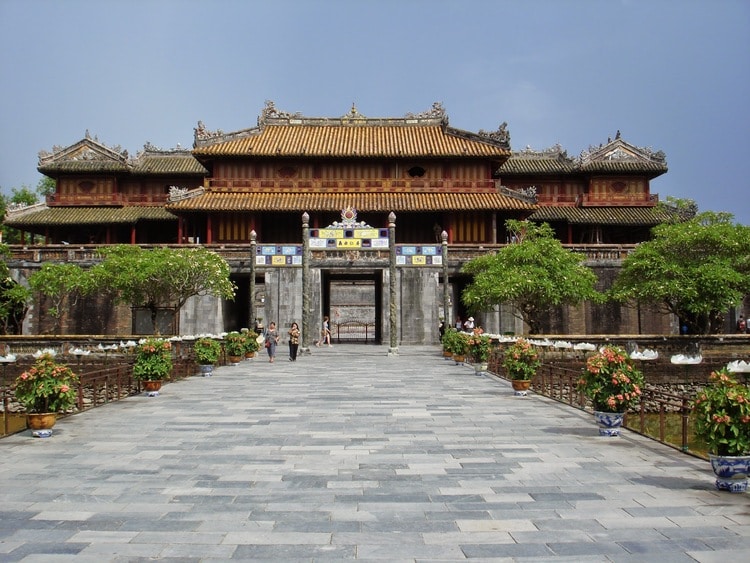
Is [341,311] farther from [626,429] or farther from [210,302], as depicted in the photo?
[626,429]

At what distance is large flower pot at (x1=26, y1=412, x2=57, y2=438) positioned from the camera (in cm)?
1171

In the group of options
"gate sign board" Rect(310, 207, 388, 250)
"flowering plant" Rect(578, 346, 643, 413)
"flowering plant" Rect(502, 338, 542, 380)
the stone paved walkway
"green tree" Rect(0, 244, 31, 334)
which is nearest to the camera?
the stone paved walkway

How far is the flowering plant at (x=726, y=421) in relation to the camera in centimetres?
809

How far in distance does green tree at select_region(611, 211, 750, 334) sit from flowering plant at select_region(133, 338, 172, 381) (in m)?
21.6

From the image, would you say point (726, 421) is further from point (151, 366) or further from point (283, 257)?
point (283, 257)

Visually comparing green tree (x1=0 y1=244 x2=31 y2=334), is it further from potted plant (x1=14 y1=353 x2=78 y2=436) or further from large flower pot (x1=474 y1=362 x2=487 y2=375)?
potted plant (x1=14 y1=353 x2=78 y2=436)

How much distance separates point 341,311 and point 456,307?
22284 mm

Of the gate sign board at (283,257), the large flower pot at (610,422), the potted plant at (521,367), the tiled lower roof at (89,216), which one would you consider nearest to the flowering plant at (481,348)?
the potted plant at (521,367)

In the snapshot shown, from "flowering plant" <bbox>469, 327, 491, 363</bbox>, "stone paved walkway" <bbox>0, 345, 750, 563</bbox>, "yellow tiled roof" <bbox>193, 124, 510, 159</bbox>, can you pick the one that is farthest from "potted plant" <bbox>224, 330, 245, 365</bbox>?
"yellow tiled roof" <bbox>193, 124, 510, 159</bbox>

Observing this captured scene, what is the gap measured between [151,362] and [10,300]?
77.1ft

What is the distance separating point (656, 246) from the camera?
31422 mm

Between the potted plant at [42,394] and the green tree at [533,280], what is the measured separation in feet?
68.0

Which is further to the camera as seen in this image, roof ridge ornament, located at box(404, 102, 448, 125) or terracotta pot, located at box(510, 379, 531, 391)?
roof ridge ornament, located at box(404, 102, 448, 125)

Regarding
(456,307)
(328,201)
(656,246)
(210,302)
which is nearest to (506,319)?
(456,307)
